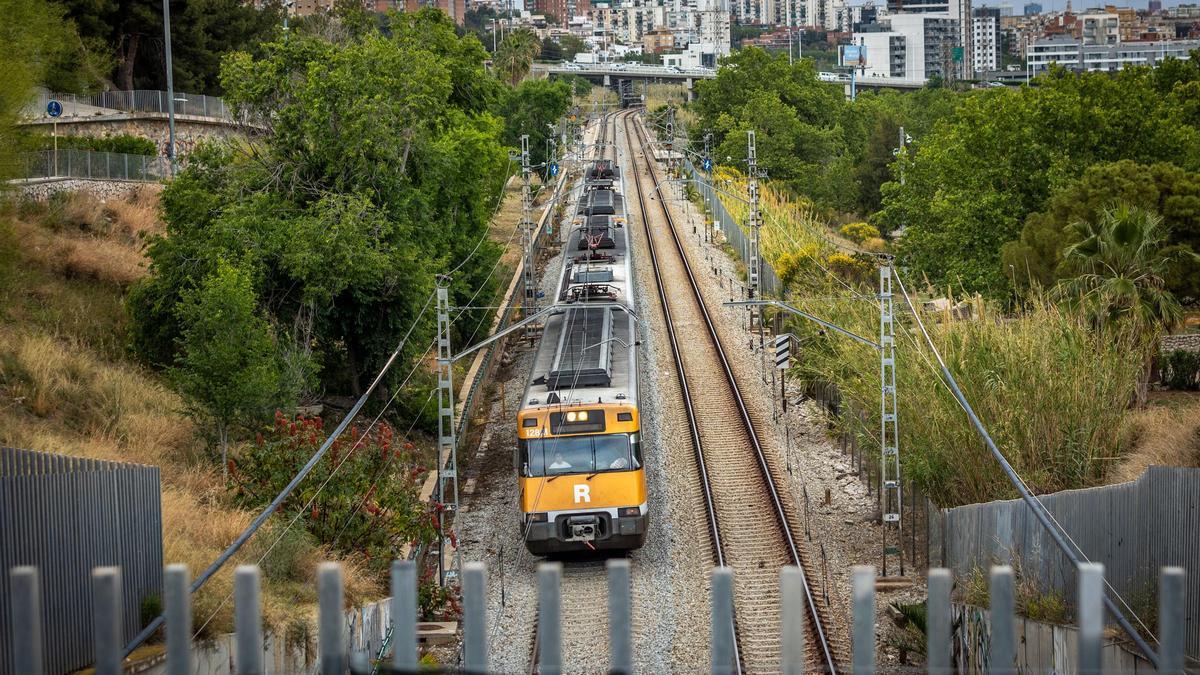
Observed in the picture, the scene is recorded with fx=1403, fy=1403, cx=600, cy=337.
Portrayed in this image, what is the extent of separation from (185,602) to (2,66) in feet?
74.9

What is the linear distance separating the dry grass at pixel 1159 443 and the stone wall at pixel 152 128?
97.3ft

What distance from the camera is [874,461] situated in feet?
87.1

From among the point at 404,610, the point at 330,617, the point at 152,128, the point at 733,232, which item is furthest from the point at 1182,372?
the point at 152,128

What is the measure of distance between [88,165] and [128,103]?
10.5m

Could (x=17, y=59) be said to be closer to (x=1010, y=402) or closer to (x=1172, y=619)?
(x=1010, y=402)

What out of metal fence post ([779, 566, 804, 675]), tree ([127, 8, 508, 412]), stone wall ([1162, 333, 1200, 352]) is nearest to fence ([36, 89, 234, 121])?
tree ([127, 8, 508, 412])

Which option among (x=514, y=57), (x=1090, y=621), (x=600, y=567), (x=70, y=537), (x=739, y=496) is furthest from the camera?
(x=514, y=57)

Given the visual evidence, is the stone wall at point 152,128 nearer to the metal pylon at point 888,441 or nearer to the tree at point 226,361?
the tree at point 226,361

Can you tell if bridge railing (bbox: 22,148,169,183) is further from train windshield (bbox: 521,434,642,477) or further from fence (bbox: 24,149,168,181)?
train windshield (bbox: 521,434,642,477)

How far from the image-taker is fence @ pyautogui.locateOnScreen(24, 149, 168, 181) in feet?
127

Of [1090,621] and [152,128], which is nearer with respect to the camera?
[1090,621]

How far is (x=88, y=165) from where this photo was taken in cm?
3972

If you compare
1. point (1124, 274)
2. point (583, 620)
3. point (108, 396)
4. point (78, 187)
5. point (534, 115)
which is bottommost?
point (583, 620)

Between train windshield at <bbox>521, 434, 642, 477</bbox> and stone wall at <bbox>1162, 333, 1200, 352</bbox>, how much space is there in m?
19.7
